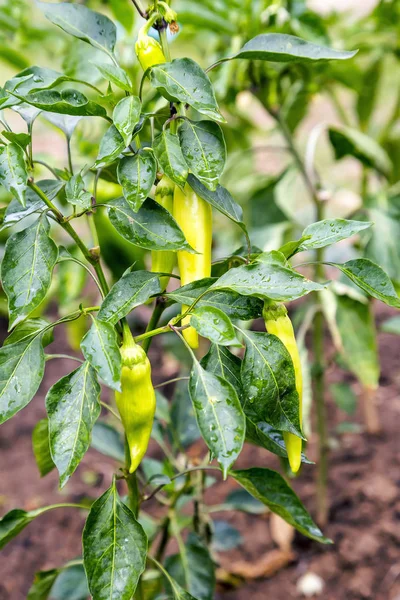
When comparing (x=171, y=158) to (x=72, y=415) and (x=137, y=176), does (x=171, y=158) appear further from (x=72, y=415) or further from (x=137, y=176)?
(x=72, y=415)

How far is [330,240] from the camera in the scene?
53cm

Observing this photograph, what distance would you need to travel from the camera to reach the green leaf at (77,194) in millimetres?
532

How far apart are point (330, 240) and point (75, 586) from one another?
725 millimetres

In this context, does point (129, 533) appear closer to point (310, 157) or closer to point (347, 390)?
point (310, 157)

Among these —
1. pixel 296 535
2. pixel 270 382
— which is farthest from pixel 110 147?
pixel 296 535

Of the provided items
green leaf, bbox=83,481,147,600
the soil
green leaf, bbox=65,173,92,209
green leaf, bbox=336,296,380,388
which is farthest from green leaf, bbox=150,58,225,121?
the soil

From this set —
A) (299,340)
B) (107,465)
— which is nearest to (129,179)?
(299,340)

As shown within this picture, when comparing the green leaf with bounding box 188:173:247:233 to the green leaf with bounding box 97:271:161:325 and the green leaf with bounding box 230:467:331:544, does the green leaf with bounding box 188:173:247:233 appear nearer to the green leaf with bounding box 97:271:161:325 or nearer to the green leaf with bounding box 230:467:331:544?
the green leaf with bounding box 97:271:161:325

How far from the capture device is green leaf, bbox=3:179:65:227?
21.8 inches

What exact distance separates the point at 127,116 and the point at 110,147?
1.2 inches

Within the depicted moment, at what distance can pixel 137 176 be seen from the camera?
522mm

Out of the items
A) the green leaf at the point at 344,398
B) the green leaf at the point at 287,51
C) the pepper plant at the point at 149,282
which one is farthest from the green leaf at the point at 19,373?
the green leaf at the point at 344,398

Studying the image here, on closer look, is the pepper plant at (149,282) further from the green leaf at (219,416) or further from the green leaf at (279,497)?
the green leaf at (279,497)

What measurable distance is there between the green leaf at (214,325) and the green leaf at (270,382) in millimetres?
41
